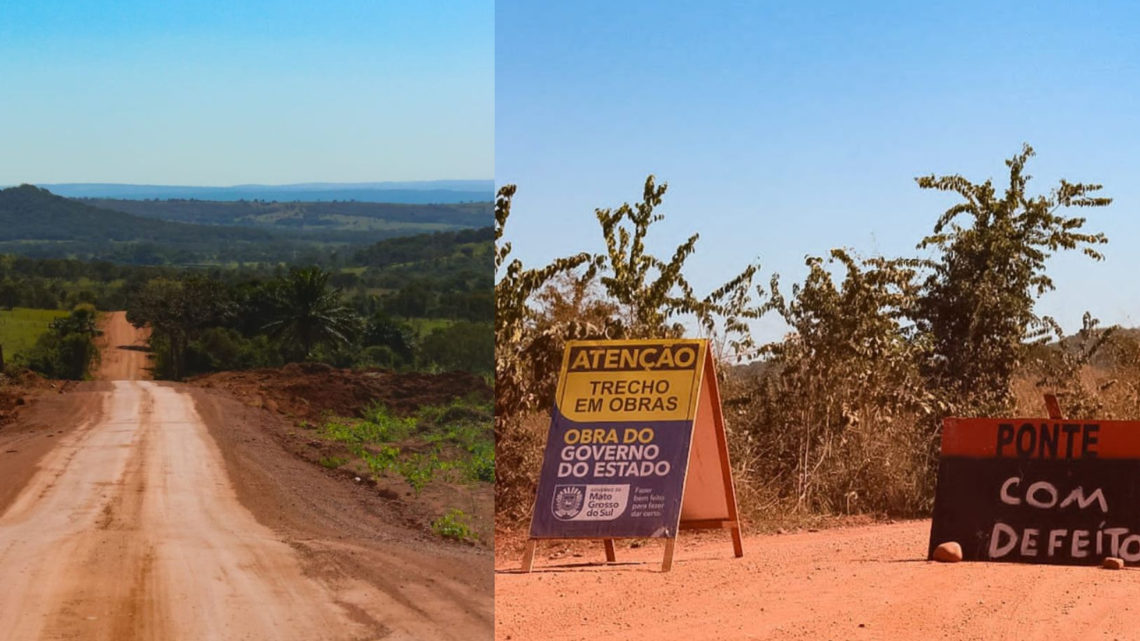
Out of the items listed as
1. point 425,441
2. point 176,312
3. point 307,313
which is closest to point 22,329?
point 176,312

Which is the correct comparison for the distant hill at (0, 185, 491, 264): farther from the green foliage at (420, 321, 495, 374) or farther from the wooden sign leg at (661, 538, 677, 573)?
the wooden sign leg at (661, 538, 677, 573)

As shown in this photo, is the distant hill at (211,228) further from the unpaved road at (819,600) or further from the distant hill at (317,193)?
the unpaved road at (819,600)

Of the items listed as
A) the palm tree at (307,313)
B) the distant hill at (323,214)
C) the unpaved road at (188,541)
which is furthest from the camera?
the distant hill at (323,214)

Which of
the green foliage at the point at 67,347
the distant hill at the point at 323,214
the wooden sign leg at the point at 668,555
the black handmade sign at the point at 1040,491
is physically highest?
Result: the distant hill at the point at 323,214

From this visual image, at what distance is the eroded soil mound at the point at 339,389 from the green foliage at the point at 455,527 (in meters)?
3.95

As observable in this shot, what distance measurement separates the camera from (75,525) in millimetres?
12383

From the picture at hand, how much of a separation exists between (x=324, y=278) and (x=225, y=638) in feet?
36.2

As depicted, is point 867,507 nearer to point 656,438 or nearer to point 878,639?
point 656,438

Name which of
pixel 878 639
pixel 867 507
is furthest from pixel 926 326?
pixel 878 639

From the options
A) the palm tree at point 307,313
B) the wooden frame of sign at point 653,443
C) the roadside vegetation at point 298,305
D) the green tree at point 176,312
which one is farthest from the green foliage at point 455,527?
the wooden frame of sign at point 653,443

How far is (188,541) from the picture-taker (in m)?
12.2

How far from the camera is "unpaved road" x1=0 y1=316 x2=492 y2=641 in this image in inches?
371

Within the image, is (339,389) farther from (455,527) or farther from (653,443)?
(653,443)

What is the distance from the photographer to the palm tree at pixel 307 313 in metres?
18.4
